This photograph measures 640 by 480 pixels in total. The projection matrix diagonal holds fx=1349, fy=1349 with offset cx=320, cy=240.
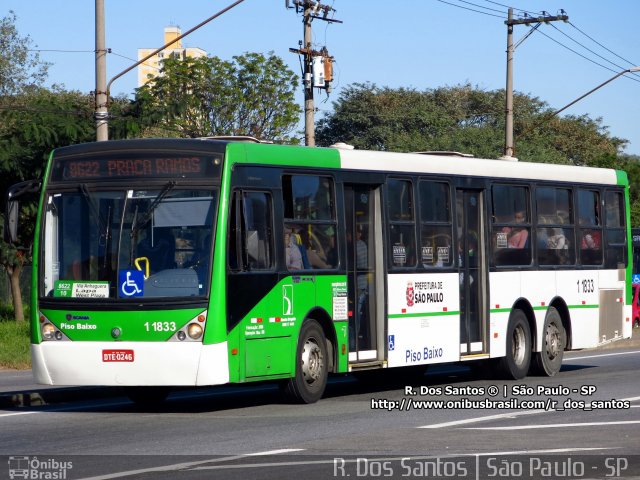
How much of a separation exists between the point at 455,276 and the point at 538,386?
75.2 inches

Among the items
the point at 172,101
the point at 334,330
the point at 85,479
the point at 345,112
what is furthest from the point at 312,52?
the point at 345,112

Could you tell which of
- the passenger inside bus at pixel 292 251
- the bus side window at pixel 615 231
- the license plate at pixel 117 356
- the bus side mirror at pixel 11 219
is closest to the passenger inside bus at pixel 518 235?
the bus side window at pixel 615 231

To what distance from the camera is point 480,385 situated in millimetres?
19172

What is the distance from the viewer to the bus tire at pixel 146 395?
16234 mm

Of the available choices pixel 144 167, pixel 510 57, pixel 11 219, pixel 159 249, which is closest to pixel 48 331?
pixel 11 219

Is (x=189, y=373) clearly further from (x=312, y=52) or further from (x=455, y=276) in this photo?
(x=312, y=52)

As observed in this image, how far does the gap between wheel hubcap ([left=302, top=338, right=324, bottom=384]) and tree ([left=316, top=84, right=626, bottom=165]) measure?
6057cm

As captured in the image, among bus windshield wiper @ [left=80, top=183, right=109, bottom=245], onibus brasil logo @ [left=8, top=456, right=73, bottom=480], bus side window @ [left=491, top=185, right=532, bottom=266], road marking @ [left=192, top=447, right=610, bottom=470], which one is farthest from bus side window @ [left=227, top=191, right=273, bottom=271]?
bus side window @ [left=491, top=185, right=532, bottom=266]

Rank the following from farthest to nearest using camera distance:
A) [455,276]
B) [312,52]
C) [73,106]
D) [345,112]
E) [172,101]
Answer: [345,112] → [312,52] → [73,106] → [172,101] → [455,276]

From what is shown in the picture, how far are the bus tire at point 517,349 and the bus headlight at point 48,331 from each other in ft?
24.6

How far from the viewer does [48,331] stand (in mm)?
14859

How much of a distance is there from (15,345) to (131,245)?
527 inches

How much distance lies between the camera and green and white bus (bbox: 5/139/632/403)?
1432 centimetres

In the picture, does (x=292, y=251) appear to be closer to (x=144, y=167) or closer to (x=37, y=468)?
(x=144, y=167)
